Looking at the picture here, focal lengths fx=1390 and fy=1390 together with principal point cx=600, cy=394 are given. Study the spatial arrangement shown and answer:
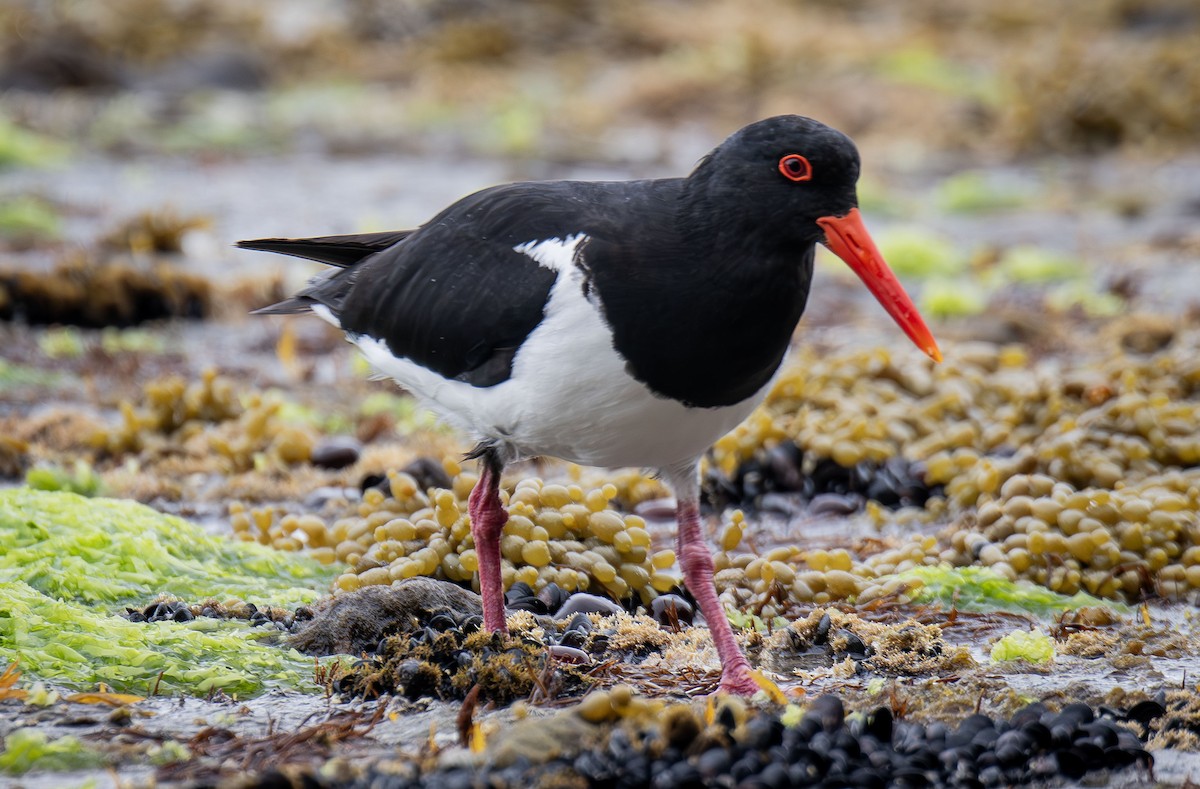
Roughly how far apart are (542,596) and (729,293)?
1452 millimetres

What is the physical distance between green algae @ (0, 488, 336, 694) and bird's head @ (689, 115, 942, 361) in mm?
1910

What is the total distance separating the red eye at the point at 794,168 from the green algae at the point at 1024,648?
1.65 m

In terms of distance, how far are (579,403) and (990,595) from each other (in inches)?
77.3

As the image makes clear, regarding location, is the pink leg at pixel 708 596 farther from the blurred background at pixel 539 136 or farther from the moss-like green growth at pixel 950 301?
the moss-like green growth at pixel 950 301

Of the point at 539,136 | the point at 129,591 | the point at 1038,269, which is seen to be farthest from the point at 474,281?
the point at 539,136

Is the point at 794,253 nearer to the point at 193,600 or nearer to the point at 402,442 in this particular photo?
the point at 193,600

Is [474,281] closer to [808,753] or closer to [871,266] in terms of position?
[871,266]

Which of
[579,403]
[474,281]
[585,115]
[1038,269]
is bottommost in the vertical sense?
[579,403]

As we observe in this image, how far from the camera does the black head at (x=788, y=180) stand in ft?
13.1

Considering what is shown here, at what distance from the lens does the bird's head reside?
A: 3.98 metres

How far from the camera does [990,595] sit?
5066 mm

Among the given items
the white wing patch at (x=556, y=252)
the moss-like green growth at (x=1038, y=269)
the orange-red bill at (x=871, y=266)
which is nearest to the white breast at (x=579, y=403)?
the white wing patch at (x=556, y=252)

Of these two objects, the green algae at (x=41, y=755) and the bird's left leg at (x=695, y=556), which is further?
the bird's left leg at (x=695, y=556)

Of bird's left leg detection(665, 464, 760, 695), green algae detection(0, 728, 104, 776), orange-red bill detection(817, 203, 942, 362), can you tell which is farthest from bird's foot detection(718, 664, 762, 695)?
green algae detection(0, 728, 104, 776)
